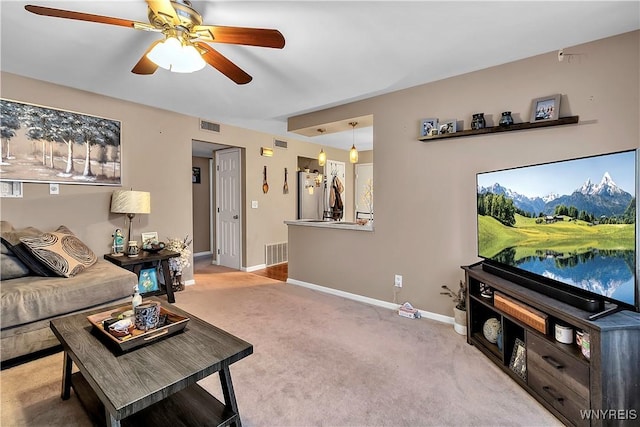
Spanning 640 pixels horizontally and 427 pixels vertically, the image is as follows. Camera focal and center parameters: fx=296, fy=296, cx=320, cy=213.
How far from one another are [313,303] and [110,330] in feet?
7.20

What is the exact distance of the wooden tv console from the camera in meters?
1.40

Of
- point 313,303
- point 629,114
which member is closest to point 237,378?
point 313,303

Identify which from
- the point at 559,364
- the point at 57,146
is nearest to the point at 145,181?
the point at 57,146

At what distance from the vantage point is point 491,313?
8.10 feet

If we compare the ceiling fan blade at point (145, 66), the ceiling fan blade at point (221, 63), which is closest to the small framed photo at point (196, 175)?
the ceiling fan blade at point (145, 66)

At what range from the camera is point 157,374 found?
1.27m

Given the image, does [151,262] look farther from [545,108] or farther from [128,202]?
[545,108]

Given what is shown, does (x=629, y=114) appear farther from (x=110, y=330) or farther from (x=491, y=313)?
(x=110, y=330)

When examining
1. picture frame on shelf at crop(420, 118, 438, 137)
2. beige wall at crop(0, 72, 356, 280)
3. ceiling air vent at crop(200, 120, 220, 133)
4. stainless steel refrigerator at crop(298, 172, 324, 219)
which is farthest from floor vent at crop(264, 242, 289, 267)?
picture frame on shelf at crop(420, 118, 438, 137)

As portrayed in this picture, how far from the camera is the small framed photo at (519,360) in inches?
75.5

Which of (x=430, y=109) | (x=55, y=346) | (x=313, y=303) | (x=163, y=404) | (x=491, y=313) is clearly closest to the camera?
(x=163, y=404)

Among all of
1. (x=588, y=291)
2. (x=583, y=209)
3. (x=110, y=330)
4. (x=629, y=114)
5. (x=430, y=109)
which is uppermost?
(x=430, y=109)

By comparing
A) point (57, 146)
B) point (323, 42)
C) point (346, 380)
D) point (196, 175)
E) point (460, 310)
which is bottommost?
point (346, 380)

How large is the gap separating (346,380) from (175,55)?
2321 mm
